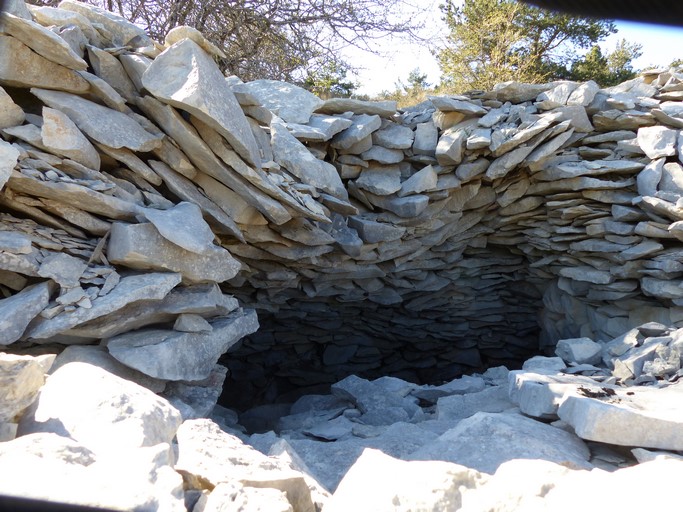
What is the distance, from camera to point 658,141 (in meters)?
6.32

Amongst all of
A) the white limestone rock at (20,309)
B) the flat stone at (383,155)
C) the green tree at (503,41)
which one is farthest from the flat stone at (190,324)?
the green tree at (503,41)

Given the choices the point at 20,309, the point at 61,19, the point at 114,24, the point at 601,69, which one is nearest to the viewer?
the point at 20,309

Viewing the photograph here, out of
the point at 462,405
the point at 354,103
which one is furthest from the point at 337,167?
the point at 462,405

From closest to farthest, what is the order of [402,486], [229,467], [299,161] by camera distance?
1. [402,486]
2. [229,467]
3. [299,161]

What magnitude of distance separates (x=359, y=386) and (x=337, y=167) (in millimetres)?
2444

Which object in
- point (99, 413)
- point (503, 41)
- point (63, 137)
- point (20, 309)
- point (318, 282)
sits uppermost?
point (503, 41)

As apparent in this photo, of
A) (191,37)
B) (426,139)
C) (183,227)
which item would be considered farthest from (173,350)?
(426,139)

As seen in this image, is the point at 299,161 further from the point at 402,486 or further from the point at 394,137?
the point at 402,486

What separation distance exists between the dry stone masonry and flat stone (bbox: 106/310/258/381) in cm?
2

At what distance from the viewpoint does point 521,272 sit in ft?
27.5

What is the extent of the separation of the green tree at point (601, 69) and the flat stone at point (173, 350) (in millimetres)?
A: 12742

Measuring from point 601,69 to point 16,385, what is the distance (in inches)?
590

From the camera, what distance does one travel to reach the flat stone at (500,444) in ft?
9.62

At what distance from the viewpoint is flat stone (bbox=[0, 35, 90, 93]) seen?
12.1ft
